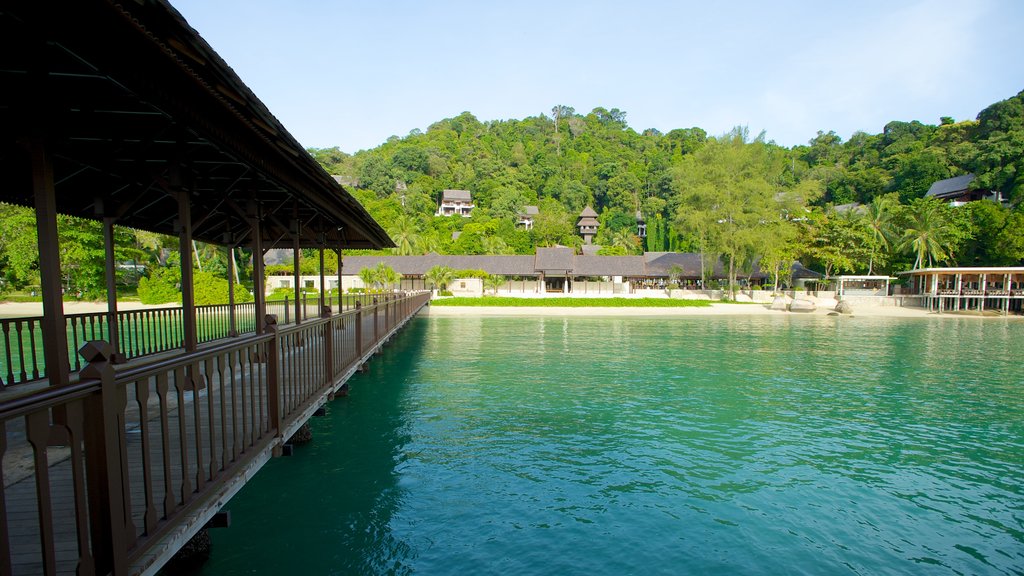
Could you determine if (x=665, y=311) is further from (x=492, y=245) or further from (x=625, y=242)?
(x=625, y=242)

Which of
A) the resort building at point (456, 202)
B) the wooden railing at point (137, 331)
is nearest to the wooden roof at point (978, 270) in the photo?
the wooden railing at point (137, 331)

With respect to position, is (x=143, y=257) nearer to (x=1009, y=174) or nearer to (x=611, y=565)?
(x=611, y=565)

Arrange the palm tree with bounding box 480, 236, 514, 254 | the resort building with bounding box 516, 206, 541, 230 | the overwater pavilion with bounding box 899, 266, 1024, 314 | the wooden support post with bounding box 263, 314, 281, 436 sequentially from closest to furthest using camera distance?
the wooden support post with bounding box 263, 314, 281, 436, the overwater pavilion with bounding box 899, 266, 1024, 314, the palm tree with bounding box 480, 236, 514, 254, the resort building with bounding box 516, 206, 541, 230

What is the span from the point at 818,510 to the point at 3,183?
38.4 feet

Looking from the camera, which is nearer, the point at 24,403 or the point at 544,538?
the point at 24,403

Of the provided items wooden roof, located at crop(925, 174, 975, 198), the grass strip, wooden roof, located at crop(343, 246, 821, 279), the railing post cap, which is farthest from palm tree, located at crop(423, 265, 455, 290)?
wooden roof, located at crop(925, 174, 975, 198)

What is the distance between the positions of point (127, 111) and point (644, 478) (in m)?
7.87

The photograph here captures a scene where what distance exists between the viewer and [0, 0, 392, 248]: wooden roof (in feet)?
8.57

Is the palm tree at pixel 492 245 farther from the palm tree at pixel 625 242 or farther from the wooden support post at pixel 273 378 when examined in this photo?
the wooden support post at pixel 273 378

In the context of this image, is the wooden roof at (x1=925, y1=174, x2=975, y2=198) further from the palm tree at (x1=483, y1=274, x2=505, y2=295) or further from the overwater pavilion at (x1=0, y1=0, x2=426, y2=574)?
the overwater pavilion at (x1=0, y1=0, x2=426, y2=574)

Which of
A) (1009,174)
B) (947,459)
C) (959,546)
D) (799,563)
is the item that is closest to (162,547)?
(799,563)

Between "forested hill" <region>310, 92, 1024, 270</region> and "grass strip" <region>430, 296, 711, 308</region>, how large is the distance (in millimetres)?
10857

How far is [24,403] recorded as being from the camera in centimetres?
204

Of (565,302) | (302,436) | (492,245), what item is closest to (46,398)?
(302,436)
